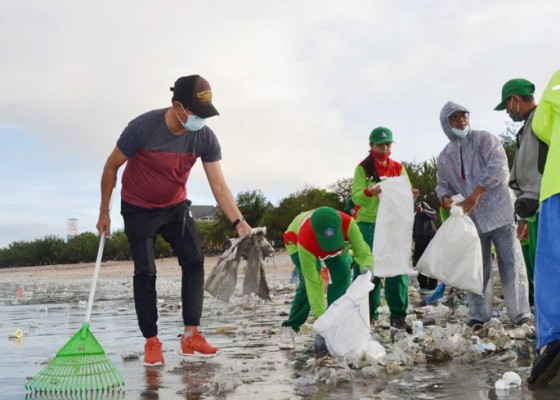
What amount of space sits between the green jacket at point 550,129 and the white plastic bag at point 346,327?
4.97 feet

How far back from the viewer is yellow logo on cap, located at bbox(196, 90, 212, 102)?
484 centimetres

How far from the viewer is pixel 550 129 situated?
3.77 meters

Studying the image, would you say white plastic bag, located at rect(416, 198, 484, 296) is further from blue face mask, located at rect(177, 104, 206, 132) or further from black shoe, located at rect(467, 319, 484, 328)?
blue face mask, located at rect(177, 104, 206, 132)

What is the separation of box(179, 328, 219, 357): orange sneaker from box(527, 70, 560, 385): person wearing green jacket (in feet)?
7.44

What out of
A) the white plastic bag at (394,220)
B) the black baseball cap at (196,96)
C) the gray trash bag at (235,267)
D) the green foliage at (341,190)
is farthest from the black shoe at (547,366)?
the green foliage at (341,190)

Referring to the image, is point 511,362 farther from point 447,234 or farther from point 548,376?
point 447,234

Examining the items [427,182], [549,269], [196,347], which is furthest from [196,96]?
[427,182]

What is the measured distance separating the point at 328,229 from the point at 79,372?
6.42 feet

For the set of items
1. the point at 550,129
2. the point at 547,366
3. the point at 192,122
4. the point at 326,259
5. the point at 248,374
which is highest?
the point at 192,122

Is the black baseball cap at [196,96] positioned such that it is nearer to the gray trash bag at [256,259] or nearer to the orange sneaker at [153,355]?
the gray trash bag at [256,259]

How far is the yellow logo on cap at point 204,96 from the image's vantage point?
15.9 ft

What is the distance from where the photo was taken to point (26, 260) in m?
90.3

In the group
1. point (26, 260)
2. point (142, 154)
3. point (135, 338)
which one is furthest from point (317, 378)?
point (26, 260)

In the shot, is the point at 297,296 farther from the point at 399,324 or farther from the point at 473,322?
the point at 473,322
